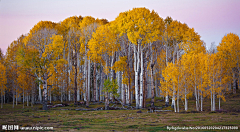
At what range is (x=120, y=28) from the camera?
3606 centimetres

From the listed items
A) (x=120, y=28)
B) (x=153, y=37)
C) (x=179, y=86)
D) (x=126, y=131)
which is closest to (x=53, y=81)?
(x=120, y=28)

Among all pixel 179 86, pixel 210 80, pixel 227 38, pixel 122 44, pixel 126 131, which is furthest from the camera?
pixel 227 38

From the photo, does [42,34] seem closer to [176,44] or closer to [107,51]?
[107,51]

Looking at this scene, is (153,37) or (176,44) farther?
(176,44)

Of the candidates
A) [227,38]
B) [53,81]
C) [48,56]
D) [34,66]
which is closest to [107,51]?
[48,56]

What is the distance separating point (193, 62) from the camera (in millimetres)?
33719

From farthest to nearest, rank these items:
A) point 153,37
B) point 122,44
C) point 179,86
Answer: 1. point 122,44
2. point 153,37
3. point 179,86

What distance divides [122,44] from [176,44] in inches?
436

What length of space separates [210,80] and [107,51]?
19377 millimetres

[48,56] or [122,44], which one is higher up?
[122,44]

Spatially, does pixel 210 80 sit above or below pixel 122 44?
below

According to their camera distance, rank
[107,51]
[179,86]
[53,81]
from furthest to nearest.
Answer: [53,81] < [107,51] < [179,86]

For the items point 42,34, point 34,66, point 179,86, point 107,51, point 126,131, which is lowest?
point 126,131

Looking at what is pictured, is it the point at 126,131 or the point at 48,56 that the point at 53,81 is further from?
the point at 126,131
